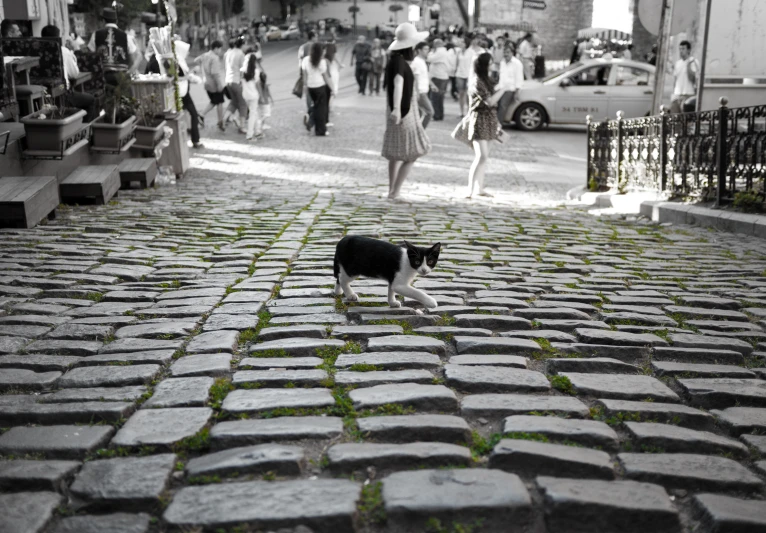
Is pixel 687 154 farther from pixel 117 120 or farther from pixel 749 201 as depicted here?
pixel 117 120

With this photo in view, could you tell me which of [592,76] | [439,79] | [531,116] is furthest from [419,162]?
[439,79]

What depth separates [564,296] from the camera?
5.72 meters

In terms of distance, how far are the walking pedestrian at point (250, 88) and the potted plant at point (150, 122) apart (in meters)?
5.13

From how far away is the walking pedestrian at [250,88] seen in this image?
18.3 metres

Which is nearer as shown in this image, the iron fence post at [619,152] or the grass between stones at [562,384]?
the grass between stones at [562,384]

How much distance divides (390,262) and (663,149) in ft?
22.8

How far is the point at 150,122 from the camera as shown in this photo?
12914 mm

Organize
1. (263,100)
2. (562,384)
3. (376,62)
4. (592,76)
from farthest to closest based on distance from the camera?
1. (376,62)
2. (592,76)
3. (263,100)
4. (562,384)

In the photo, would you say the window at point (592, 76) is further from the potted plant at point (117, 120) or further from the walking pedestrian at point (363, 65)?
the potted plant at point (117, 120)

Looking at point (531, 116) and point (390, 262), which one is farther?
point (531, 116)

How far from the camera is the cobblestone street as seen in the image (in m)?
2.69

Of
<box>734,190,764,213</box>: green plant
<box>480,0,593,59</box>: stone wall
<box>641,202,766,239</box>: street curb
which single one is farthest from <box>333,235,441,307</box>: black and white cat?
<box>480,0,593,59</box>: stone wall

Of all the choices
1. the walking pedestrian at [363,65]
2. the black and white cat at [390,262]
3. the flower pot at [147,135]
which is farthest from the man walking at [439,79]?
the black and white cat at [390,262]

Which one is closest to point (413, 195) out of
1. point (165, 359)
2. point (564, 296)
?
point (564, 296)
